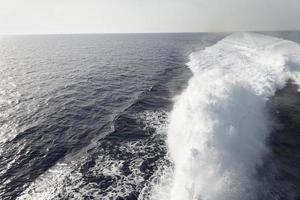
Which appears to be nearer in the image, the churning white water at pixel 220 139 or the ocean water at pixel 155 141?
the churning white water at pixel 220 139

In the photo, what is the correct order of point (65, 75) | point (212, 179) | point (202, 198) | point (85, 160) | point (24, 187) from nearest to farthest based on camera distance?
point (202, 198) → point (212, 179) → point (24, 187) → point (85, 160) → point (65, 75)

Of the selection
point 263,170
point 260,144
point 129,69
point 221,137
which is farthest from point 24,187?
point 129,69

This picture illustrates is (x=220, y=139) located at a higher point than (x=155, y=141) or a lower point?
higher

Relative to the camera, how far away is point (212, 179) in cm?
1266

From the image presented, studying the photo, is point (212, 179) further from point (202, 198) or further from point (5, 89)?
point (5, 89)

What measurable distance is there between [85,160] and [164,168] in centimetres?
595

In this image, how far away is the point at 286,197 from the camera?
39.7ft

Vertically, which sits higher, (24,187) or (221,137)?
(221,137)

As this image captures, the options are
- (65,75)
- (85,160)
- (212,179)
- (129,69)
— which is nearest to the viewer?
(212,179)

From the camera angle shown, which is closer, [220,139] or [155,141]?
[220,139]

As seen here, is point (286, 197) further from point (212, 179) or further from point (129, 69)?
point (129, 69)

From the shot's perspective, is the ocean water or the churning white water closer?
the churning white water

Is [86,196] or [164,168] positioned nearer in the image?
[86,196]

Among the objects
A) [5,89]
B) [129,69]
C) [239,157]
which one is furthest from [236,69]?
[5,89]
